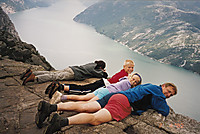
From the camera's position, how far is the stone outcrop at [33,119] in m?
2.51

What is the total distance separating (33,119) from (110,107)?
153cm

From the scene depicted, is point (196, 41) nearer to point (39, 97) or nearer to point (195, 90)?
point (195, 90)

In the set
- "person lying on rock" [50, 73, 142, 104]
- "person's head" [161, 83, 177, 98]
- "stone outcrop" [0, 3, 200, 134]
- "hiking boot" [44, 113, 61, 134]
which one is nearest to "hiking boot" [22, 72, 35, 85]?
"stone outcrop" [0, 3, 200, 134]

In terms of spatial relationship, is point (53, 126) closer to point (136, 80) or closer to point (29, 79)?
point (136, 80)

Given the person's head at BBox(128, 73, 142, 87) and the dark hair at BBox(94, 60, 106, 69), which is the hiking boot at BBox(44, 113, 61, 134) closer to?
the person's head at BBox(128, 73, 142, 87)

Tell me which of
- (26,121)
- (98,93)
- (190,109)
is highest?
(98,93)

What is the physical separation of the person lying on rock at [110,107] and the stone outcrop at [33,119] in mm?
150

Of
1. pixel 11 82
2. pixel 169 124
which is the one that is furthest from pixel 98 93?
pixel 11 82

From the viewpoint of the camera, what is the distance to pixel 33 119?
2.76 meters

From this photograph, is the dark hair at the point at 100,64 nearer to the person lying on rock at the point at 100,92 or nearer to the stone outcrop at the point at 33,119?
the person lying on rock at the point at 100,92

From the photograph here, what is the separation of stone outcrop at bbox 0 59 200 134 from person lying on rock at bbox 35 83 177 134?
0.15 meters

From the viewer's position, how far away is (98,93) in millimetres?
3438

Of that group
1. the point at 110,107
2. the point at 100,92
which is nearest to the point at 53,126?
the point at 110,107

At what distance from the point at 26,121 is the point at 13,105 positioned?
759mm
